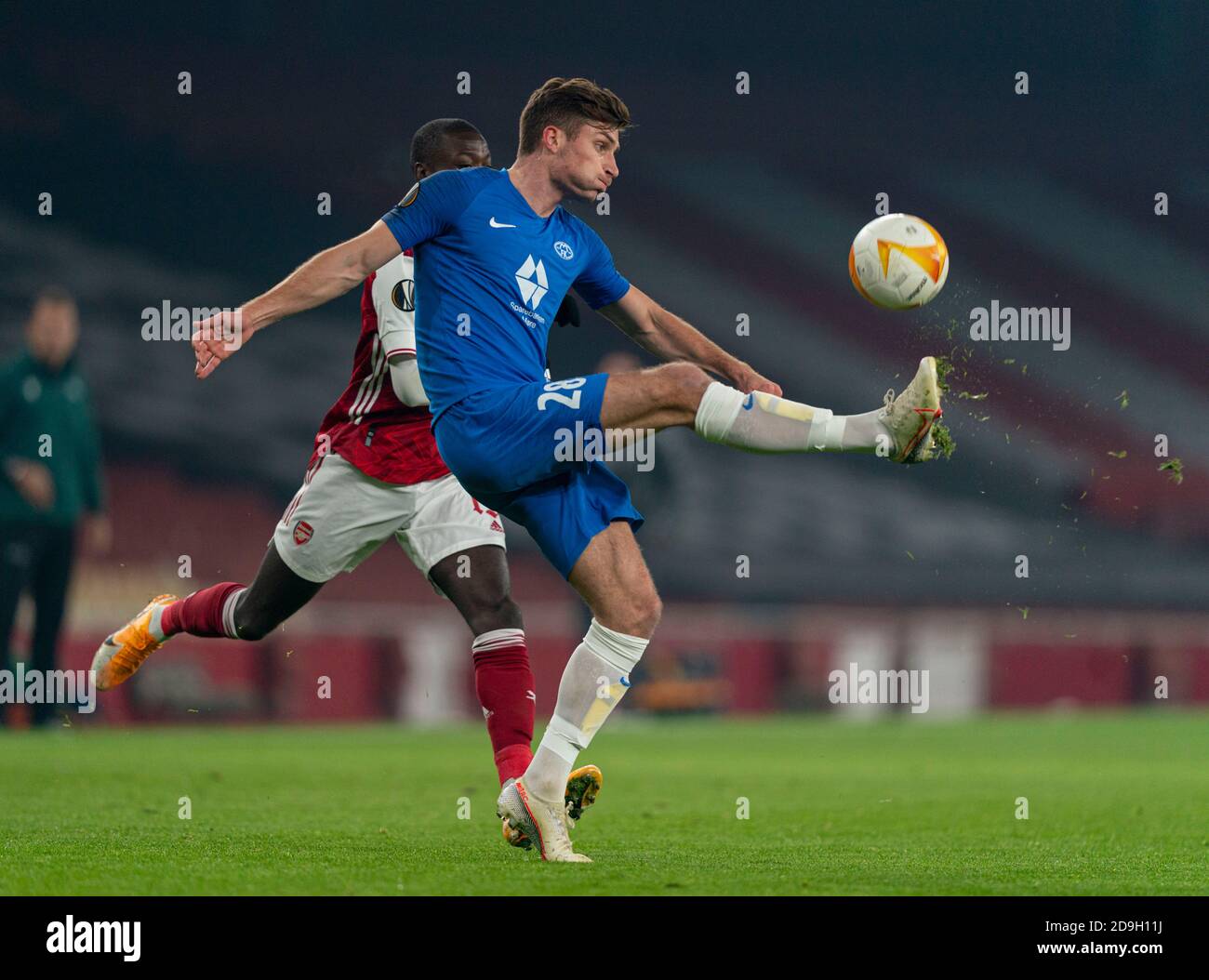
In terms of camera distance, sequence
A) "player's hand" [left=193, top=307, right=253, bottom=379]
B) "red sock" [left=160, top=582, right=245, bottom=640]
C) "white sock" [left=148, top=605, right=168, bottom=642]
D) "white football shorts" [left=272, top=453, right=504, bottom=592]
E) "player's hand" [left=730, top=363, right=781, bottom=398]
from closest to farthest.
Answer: "player's hand" [left=193, top=307, right=253, bottom=379] < "player's hand" [left=730, top=363, right=781, bottom=398] < "white football shorts" [left=272, top=453, right=504, bottom=592] < "red sock" [left=160, top=582, right=245, bottom=640] < "white sock" [left=148, top=605, right=168, bottom=642]

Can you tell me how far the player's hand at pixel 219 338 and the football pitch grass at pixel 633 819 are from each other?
4.10 ft

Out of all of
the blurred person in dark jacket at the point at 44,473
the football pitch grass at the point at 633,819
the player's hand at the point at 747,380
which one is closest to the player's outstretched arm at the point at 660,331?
the player's hand at the point at 747,380

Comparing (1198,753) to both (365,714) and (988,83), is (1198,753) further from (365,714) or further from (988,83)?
(988,83)

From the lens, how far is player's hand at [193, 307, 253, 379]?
392 centimetres

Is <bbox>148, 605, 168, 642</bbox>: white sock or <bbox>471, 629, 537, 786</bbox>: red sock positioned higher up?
<bbox>148, 605, 168, 642</bbox>: white sock

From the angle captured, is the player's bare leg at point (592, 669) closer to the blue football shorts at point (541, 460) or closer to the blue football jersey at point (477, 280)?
the blue football shorts at point (541, 460)

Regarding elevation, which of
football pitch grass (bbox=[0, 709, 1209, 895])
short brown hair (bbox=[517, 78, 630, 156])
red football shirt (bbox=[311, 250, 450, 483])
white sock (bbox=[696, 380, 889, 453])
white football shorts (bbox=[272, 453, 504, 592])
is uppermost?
short brown hair (bbox=[517, 78, 630, 156])

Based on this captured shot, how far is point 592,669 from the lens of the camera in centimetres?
434

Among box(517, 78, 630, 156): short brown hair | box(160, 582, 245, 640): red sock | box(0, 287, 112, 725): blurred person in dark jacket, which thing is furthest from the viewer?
box(0, 287, 112, 725): blurred person in dark jacket

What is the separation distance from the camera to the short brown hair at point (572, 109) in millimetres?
4465

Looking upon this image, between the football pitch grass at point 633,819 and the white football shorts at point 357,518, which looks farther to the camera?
the white football shorts at point 357,518

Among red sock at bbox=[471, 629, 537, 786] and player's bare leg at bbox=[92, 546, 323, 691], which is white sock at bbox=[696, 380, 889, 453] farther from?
player's bare leg at bbox=[92, 546, 323, 691]

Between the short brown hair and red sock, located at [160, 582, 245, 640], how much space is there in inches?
82.3

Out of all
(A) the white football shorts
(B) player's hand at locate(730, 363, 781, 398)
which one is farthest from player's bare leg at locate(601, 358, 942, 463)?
(A) the white football shorts
